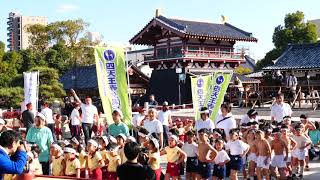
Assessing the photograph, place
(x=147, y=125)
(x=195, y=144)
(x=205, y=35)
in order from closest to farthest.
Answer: (x=195, y=144) → (x=147, y=125) → (x=205, y=35)

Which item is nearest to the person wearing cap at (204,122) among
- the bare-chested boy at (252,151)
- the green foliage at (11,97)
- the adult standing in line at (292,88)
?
the bare-chested boy at (252,151)

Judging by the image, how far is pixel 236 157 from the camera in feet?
31.3

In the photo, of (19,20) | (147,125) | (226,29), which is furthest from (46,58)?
(19,20)

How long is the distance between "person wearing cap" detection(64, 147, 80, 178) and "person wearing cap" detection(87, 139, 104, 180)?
0.26 meters

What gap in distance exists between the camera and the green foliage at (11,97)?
31.8 metres

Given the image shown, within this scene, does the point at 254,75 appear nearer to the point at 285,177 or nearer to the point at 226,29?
the point at 226,29

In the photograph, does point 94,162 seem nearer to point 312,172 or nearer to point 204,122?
point 204,122

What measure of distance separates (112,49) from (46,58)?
133 ft

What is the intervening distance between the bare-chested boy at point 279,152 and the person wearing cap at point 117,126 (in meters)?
3.16

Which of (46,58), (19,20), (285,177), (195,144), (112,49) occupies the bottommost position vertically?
(285,177)

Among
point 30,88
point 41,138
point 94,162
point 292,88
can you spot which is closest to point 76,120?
point 30,88

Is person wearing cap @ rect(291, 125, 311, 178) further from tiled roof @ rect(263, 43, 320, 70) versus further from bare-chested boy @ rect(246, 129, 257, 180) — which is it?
tiled roof @ rect(263, 43, 320, 70)

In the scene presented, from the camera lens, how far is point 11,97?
106ft

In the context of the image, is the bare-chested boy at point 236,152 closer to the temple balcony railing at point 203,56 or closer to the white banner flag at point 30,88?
the white banner flag at point 30,88
